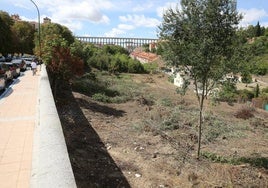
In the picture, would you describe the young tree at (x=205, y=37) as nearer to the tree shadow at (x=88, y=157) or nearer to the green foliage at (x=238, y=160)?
the green foliage at (x=238, y=160)

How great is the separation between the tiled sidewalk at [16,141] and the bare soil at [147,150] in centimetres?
211

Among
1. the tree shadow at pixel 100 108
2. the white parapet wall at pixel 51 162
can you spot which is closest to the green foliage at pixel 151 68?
the tree shadow at pixel 100 108

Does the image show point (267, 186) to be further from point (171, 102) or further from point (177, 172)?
point (171, 102)

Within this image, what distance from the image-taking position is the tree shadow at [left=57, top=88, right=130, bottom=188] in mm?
9445

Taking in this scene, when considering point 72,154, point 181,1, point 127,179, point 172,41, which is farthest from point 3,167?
point 181,1

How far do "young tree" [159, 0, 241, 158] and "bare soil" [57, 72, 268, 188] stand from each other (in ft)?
5.52

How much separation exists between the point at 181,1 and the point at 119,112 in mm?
10499

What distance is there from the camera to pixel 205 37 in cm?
1140

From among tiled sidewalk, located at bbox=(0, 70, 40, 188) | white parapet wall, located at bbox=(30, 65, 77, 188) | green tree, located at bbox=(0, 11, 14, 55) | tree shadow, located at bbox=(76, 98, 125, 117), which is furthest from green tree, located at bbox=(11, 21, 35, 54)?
white parapet wall, located at bbox=(30, 65, 77, 188)

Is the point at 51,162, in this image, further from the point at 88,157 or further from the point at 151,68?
the point at 151,68

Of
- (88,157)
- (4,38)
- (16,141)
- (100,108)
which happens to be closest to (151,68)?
(4,38)

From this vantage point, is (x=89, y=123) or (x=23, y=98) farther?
(x=89, y=123)

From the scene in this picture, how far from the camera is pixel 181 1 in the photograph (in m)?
11.9

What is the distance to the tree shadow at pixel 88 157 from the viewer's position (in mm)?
9445
